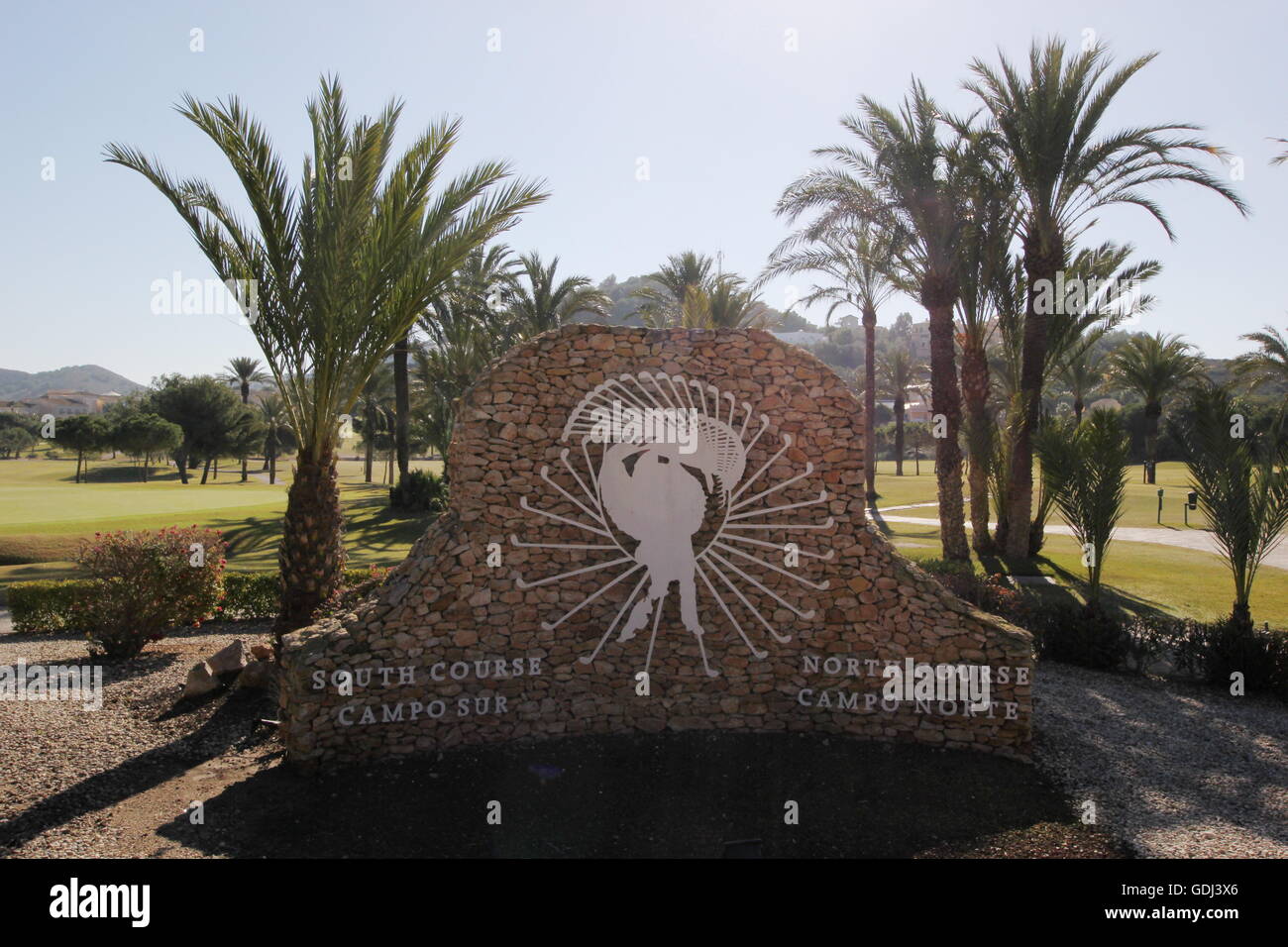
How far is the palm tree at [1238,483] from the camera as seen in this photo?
37.8ft

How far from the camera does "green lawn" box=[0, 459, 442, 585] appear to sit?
20000 mm

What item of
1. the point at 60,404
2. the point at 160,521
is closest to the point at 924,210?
the point at 160,521

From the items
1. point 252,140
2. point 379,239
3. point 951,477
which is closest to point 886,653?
point 379,239

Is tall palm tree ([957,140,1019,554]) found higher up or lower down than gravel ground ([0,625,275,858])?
higher up

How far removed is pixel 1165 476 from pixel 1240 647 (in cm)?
4452

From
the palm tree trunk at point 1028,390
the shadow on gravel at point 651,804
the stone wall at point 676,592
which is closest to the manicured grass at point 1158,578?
the palm tree trunk at point 1028,390

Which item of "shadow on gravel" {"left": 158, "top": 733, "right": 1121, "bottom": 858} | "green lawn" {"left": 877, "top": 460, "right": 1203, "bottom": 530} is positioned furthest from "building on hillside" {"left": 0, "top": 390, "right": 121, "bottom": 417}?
"shadow on gravel" {"left": 158, "top": 733, "right": 1121, "bottom": 858}

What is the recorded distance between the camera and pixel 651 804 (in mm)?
7285

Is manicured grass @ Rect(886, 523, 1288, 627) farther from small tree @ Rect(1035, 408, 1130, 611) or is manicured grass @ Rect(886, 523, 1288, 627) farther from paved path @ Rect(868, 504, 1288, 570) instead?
small tree @ Rect(1035, 408, 1130, 611)

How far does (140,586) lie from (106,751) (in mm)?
3940

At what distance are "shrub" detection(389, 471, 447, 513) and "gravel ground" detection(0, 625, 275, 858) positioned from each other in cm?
1705

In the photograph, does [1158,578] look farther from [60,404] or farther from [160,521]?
[60,404]

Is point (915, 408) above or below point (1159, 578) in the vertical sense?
above
